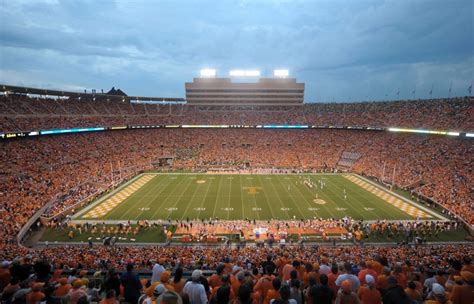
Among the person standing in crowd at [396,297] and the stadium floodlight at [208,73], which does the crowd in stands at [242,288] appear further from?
the stadium floodlight at [208,73]

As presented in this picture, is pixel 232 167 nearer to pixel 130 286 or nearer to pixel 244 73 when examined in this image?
pixel 244 73

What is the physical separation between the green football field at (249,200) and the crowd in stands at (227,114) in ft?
56.9

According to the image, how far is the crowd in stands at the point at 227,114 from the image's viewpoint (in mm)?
45562

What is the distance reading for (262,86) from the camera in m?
87.9

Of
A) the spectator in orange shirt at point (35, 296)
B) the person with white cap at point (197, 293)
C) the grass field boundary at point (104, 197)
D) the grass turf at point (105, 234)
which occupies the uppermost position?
the person with white cap at point (197, 293)

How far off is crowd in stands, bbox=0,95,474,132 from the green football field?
17.4 m

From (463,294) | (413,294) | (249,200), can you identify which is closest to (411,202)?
(249,200)

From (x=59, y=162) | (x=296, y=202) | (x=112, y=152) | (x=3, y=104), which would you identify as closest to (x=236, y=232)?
(x=296, y=202)

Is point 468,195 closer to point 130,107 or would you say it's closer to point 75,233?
point 75,233

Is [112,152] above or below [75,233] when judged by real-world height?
above

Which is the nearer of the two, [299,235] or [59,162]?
[299,235]

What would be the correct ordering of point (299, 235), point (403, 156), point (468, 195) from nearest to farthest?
point (299, 235)
point (468, 195)
point (403, 156)

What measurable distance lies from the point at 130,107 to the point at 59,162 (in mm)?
32000

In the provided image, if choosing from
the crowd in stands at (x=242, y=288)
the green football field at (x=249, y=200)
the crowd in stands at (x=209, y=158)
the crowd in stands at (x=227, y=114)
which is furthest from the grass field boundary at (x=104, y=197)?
the crowd in stands at (x=242, y=288)
